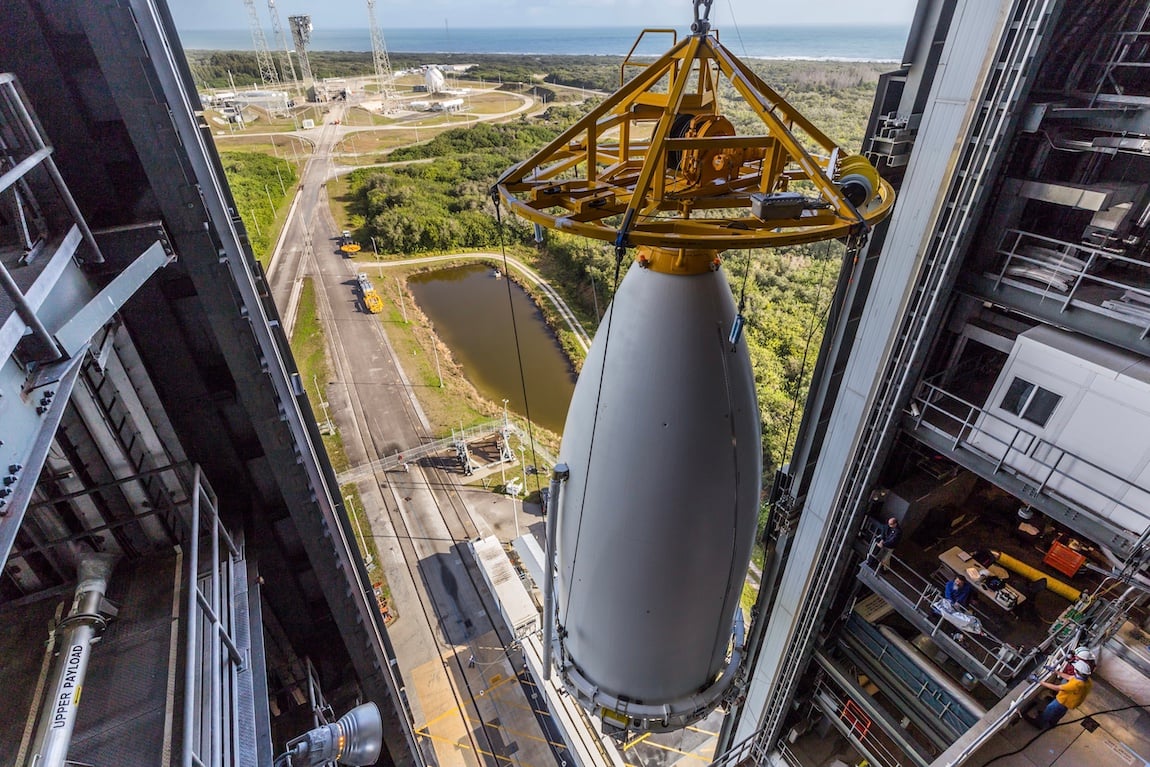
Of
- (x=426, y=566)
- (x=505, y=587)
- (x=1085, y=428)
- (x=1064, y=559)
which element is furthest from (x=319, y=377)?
(x=1085, y=428)

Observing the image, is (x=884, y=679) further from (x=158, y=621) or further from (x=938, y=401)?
(x=158, y=621)

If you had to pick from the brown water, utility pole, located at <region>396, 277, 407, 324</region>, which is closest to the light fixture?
the brown water

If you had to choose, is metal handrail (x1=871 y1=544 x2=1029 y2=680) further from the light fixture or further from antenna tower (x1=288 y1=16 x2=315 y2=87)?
antenna tower (x1=288 y1=16 x2=315 y2=87)

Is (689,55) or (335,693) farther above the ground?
(689,55)

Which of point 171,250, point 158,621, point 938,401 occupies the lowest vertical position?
point 938,401

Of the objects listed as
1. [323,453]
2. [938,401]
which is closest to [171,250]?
[323,453]

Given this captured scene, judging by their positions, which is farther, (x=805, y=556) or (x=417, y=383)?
(x=417, y=383)

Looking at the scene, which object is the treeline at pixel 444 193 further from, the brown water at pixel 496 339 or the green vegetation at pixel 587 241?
the brown water at pixel 496 339
